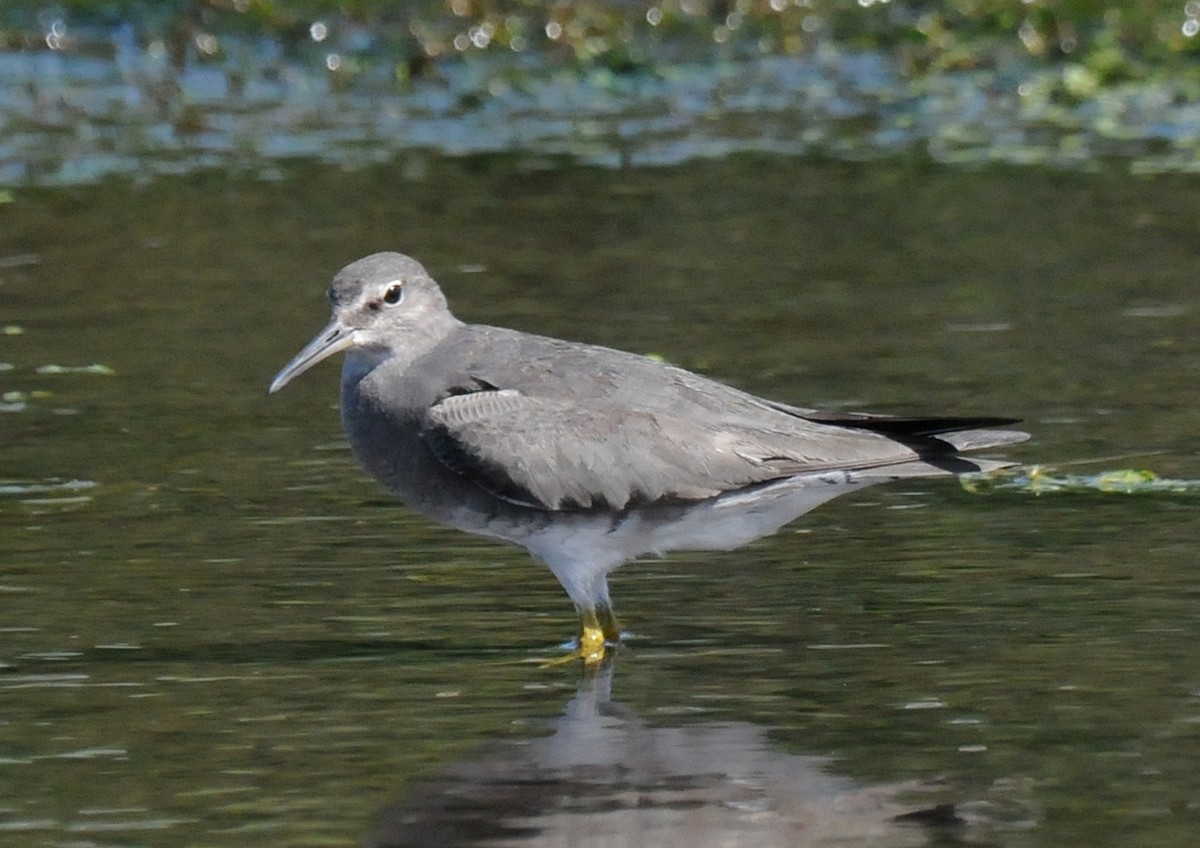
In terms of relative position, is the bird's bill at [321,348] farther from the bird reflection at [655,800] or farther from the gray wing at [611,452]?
the bird reflection at [655,800]

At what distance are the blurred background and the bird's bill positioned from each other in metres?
0.78

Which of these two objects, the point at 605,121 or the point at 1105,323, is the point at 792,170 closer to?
the point at 605,121

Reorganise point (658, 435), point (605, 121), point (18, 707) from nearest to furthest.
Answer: point (18, 707) → point (658, 435) → point (605, 121)

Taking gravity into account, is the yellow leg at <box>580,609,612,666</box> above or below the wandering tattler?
below

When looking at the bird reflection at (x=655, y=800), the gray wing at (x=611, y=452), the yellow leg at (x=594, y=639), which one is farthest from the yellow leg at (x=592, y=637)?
the bird reflection at (x=655, y=800)

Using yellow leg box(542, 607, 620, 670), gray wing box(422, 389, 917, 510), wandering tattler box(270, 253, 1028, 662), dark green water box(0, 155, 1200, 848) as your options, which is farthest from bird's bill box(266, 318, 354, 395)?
yellow leg box(542, 607, 620, 670)

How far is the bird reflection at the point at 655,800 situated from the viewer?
6621 mm

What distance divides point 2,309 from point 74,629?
5.27m

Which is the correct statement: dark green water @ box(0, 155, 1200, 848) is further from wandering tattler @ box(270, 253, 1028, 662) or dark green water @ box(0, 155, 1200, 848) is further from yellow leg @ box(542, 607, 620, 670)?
wandering tattler @ box(270, 253, 1028, 662)

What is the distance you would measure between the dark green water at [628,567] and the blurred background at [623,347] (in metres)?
0.03

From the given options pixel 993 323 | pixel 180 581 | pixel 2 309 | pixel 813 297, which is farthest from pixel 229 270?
pixel 180 581

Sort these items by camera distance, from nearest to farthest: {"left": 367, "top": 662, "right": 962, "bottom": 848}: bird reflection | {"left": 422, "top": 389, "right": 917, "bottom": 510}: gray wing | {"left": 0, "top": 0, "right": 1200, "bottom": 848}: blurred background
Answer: {"left": 367, "top": 662, "right": 962, "bottom": 848}: bird reflection
{"left": 0, "top": 0, "right": 1200, "bottom": 848}: blurred background
{"left": 422, "top": 389, "right": 917, "bottom": 510}: gray wing

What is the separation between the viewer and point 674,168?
16.5 meters

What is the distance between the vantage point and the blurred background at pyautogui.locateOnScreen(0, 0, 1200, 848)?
716 centimetres
